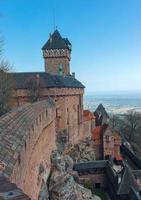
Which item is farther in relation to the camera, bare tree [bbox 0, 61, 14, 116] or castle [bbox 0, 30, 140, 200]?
bare tree [bbox 0, 61, 14, 116]

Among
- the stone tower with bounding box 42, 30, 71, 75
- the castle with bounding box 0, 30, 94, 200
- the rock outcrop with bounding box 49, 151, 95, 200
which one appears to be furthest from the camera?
the stone tower with bounding box 42, 30, 71, 75

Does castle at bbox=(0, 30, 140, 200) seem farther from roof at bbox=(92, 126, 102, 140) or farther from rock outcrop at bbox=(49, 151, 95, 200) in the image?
rock outcrop at bbox=(49, 151, 95, 200)

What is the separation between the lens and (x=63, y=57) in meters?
38.2

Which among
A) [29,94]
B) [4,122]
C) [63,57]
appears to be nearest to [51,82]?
[29,94]

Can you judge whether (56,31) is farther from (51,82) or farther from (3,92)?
(3,92)

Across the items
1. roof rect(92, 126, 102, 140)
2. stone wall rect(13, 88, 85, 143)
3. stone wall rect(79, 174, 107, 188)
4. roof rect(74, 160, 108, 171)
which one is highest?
stone wall rect(13, 88, 85, 143)

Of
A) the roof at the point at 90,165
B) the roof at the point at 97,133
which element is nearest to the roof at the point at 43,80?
the roof at the point at 97,133

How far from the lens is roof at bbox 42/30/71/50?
3784 centimetres

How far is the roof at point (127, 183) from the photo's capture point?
24453 mm

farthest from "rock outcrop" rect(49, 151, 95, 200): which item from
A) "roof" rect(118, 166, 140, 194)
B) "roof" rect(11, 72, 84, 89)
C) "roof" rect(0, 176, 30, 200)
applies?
"roof" rect(0, 176, 30, 200)

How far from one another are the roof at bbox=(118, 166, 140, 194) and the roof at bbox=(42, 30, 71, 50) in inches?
688

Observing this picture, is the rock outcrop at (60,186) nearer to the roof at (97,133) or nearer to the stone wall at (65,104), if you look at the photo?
the stone wall at (65,104)

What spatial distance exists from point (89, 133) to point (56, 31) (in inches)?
496

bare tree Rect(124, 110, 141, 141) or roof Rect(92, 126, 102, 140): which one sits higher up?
roof Rect(92, 126, 102, 140)
